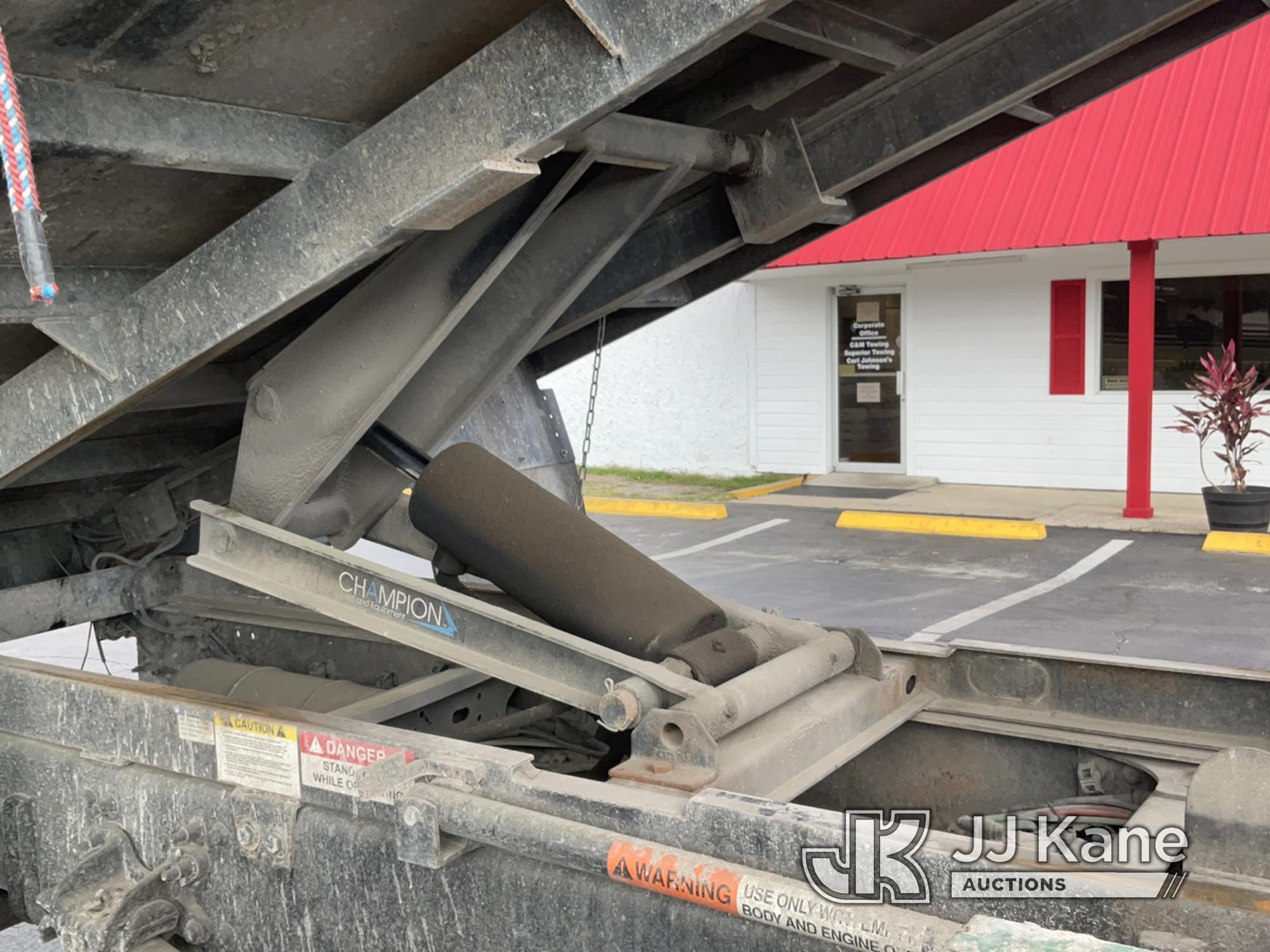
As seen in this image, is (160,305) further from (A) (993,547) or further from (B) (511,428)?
(A) (993,547)

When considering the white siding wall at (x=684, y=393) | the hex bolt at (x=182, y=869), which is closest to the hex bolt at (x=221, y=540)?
the hex bolt at (x=182, y=869)

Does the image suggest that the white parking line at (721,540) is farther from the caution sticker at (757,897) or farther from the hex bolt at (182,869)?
the caution sticker at (757,897)

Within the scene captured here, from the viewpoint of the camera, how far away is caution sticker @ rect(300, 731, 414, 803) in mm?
2781

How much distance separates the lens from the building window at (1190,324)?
1453 centimetres

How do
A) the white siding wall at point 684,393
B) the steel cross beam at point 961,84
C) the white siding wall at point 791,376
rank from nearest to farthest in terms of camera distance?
the steel cross beam at point 961,84 → the white siding wall at point 791,376 → the white siding wall at point 684,393

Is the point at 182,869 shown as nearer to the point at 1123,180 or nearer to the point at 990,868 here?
the point at 990,868

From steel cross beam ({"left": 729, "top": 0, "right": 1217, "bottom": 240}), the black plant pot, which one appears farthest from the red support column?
steel cross beam ({"left": 729, "top": 0, "right": 1217, "bottom": 240})

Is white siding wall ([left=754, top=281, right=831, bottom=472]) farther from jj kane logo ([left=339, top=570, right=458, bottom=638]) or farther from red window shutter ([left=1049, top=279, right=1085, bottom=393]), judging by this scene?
jj kane logo ([left=339, top=570, right=458, bottom=638])

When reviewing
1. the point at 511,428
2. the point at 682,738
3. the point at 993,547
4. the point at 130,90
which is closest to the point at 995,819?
the point at 682,738

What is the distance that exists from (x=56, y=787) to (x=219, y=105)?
6.20ft

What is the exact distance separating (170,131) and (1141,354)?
41.0 ft

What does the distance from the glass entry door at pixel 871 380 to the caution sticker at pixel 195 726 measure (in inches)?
585

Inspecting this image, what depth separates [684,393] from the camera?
1894 centimetres

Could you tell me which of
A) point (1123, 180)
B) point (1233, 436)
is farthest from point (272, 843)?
point (1123, 180)
